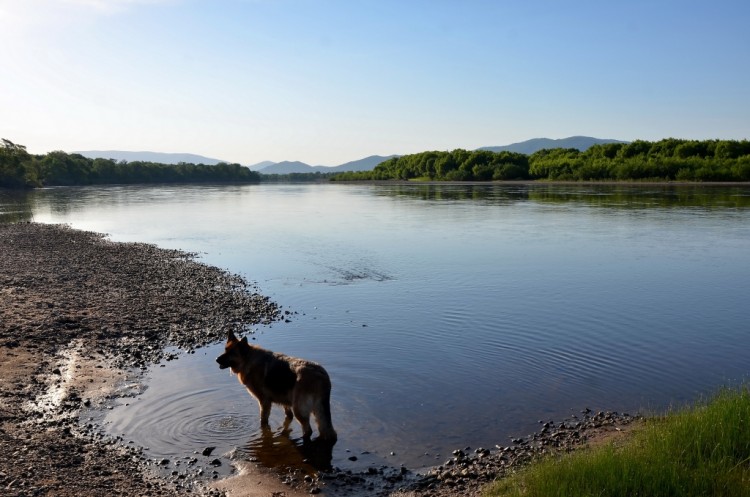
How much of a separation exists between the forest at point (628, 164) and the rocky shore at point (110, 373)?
366 feet

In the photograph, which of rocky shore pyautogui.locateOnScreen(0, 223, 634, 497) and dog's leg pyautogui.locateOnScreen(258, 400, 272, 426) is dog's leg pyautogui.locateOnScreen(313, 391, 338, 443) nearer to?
rocky shore pyautogui.locateOnScreen(0, 223, 634, 497)

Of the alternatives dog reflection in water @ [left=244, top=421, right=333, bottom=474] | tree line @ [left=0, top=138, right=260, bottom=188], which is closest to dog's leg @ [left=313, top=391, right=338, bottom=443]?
dog reflection in water @ [left=244, top=421, right=333, bottom=474]

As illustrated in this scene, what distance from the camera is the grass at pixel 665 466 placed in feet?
23.8

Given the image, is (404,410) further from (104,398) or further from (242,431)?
(104,398)

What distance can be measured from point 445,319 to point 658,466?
11.7m

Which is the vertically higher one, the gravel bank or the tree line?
the tree line

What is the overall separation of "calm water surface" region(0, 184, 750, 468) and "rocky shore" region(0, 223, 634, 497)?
0.70 meters

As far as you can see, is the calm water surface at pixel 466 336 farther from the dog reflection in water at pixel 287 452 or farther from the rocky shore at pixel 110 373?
the rocky shore at pixel 110 373

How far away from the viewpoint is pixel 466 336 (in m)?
17.2

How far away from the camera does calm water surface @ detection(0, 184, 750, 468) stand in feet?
36.7

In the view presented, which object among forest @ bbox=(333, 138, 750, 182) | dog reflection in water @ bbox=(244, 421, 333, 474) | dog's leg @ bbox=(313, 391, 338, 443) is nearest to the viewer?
dog reflection in water @ bbox=(244, 421, 333, 474)

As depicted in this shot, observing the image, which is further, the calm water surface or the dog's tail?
the calm water surface

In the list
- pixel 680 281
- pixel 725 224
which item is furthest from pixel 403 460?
pixel 725 224

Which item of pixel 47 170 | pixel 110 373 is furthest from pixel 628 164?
pixel 47 170
